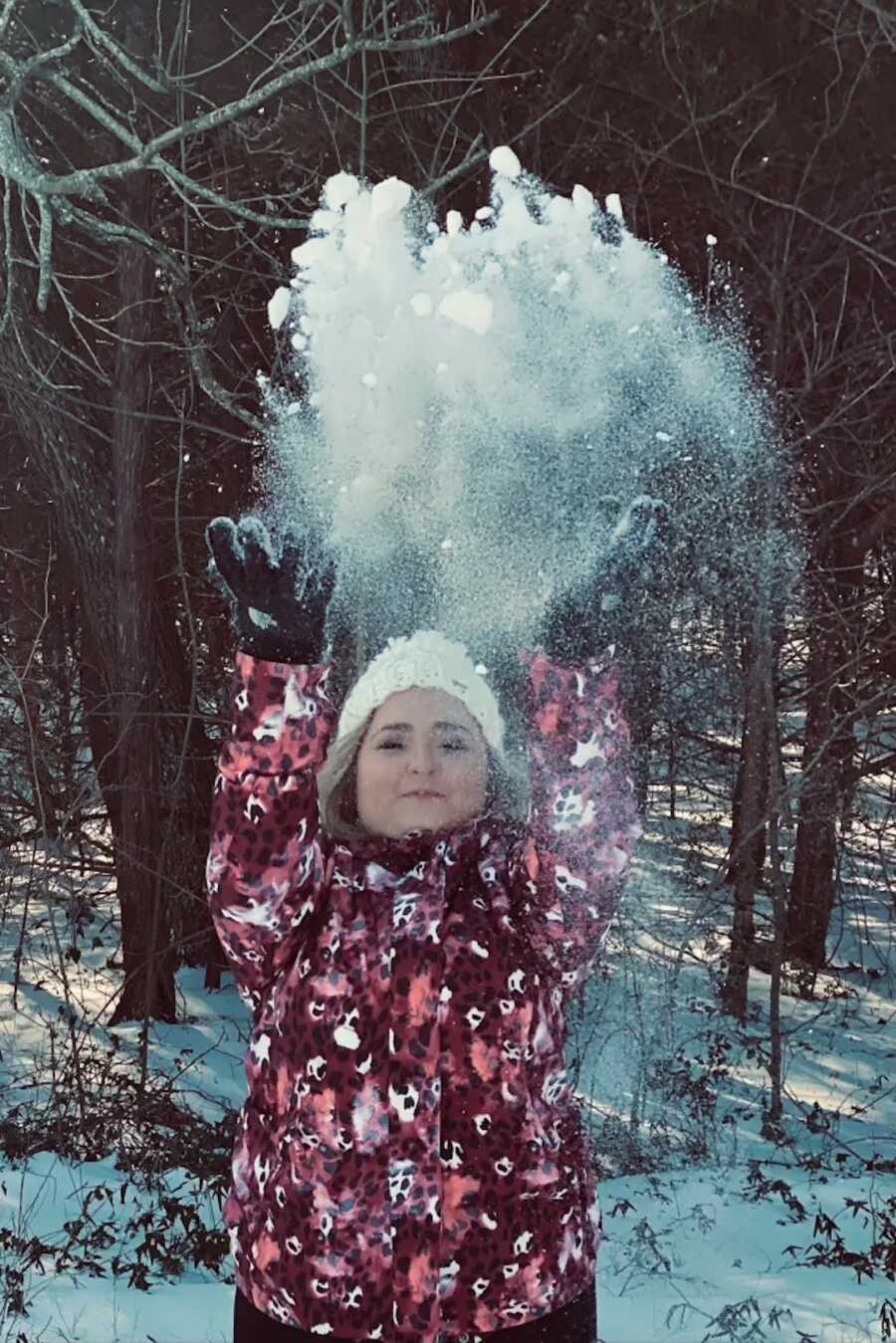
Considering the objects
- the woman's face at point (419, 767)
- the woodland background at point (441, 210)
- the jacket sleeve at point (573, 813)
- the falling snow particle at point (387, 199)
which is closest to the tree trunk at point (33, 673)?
the woodland background at point (441, 210)

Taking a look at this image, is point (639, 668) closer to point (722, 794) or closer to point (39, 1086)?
point (722, 794)

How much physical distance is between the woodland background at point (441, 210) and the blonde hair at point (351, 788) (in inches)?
131

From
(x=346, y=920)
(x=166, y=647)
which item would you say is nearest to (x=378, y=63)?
(x=166, y=647)

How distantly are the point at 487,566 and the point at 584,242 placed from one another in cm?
93

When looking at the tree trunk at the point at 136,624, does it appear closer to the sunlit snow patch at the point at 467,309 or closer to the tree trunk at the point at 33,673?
the tree trunk at the point at 33,673

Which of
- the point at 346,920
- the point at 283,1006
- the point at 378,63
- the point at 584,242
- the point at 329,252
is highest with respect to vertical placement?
the point at 378,63

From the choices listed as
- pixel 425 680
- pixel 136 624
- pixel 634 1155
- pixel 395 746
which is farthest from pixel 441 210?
pixel 634 1155

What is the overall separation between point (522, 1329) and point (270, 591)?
4.05ft

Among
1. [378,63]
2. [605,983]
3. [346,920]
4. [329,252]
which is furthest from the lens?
[605,983]

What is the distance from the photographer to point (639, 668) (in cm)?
642

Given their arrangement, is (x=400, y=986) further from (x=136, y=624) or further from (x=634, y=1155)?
(x=136, y=624)

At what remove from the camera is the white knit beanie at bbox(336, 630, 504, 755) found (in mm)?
2182

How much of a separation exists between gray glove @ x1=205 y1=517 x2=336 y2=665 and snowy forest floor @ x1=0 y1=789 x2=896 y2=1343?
9.04ft

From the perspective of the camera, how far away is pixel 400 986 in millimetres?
1935
